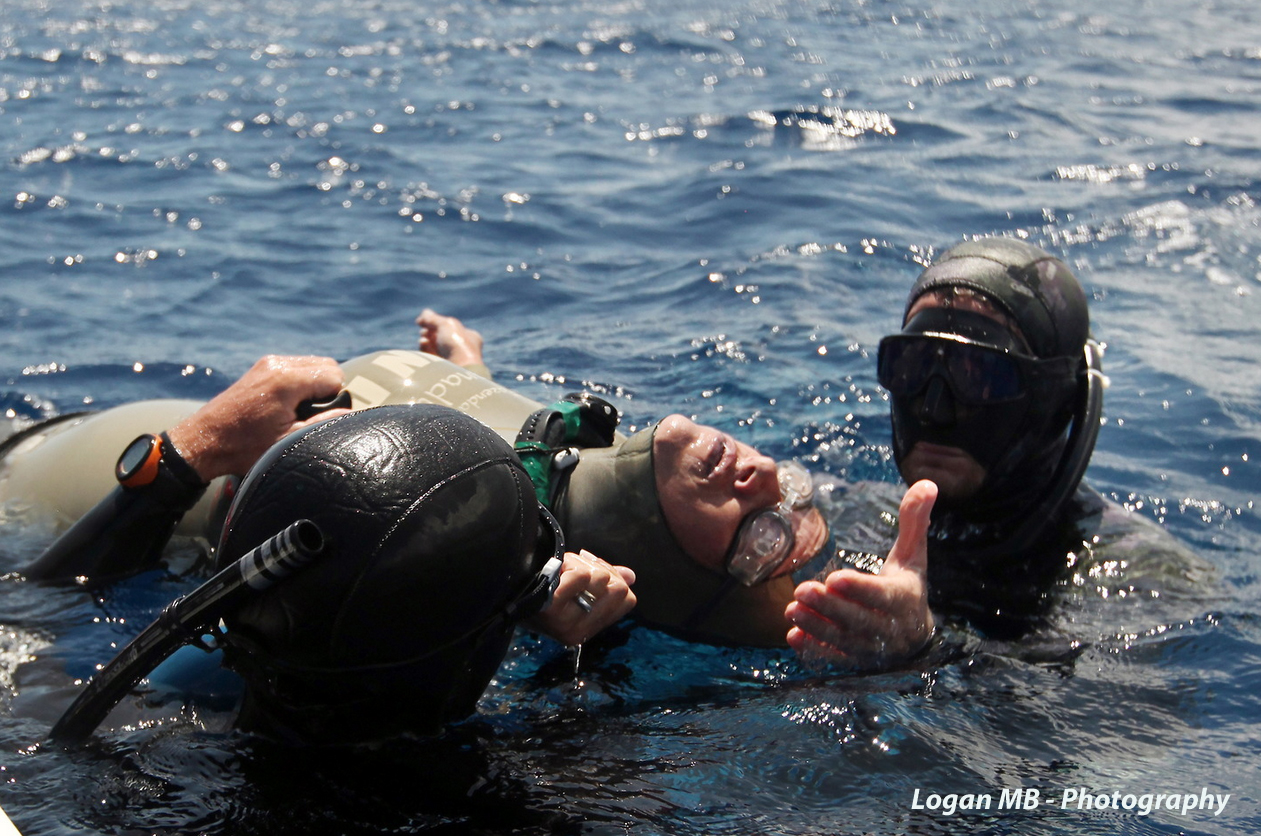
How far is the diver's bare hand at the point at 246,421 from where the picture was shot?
11.8ft

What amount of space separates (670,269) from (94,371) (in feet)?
12.0

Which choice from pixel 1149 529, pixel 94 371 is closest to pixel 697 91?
pixel 94 371

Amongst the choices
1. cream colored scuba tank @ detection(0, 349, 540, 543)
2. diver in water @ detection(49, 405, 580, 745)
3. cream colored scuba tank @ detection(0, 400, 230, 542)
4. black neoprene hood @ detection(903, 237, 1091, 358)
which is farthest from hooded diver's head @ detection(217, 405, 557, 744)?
black neoprene hood @ detection(903, 237, 1091, 358)

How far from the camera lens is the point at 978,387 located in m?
3.99

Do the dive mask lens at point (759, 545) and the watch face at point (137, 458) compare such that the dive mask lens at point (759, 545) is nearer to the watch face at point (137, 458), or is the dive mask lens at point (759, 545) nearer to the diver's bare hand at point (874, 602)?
the diver's bare hand at point (874, 602)

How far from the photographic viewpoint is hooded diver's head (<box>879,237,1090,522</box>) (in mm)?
4000

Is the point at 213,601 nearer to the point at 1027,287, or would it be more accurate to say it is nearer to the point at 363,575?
the point at 363,575

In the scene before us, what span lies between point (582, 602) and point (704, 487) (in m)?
0.74

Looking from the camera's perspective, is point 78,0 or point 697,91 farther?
point 78,0

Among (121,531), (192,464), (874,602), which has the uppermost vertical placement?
(192,464)

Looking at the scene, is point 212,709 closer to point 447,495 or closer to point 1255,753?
point 447,495

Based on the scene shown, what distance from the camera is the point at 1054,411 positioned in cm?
409

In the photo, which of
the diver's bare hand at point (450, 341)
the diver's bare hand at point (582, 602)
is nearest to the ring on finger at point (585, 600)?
the diver's bare hand at point (582, 602)

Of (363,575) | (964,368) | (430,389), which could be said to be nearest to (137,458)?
(430,389)
